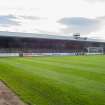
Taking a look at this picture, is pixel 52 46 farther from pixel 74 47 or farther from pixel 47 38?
pixel 74 47

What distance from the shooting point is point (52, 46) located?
91625mm

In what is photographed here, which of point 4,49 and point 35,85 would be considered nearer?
point 35,85

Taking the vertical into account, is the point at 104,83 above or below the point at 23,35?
below

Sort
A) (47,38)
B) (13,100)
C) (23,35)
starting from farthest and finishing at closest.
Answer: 1. (47,38)
2. (23,35)
3. (13,100)

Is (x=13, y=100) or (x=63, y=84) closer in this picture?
(x=13, y=100)

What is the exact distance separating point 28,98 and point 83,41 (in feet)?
299

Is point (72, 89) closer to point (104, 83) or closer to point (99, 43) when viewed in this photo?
point (104, 83)

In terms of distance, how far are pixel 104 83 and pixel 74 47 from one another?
3305 inches

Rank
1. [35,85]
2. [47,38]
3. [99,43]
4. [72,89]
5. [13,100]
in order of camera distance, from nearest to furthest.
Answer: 1. [13,100]
2. [72,89]
3. [35,85]
4. [47,38]
5. [99,43]

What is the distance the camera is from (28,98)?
37.0 ft

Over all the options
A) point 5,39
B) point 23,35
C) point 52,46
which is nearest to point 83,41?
point 52,46

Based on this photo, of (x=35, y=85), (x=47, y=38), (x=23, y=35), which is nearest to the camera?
(x=35, y=85)

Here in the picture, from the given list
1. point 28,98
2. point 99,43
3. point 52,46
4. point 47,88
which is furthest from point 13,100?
point 99,43

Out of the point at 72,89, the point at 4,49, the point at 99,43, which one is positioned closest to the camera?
the point at 72,89
